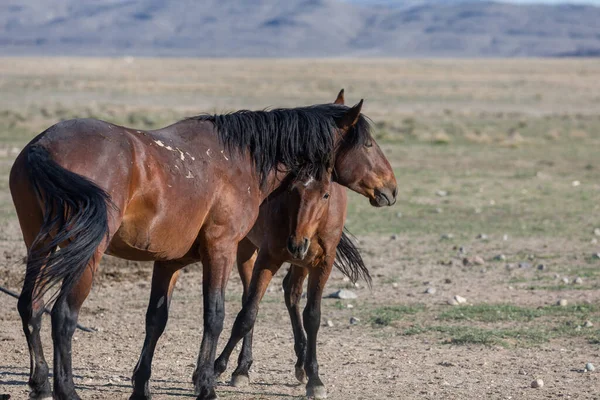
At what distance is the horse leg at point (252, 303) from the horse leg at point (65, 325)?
149 cm

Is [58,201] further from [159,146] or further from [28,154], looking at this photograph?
[159,146]

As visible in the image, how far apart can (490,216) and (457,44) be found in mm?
175354

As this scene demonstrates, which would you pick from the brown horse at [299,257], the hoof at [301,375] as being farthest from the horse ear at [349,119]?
the hoof at [301,375]

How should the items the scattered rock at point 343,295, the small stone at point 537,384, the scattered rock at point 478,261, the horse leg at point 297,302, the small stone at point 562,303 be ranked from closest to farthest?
1. the small stone at point 537,384
2. the horse leg at point 297,302
3. the small stone at point 562,303
4. the scattered rock at point 343,295
5. the scattered rock at point 478,261

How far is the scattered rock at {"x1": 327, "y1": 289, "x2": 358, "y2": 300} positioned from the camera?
370 inches

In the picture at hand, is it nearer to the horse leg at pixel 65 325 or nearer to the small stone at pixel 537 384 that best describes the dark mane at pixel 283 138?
the horse leg at pixel 65 325

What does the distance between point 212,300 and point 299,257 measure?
660 mm

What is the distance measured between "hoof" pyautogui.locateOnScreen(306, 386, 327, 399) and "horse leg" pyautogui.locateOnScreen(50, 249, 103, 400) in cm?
185

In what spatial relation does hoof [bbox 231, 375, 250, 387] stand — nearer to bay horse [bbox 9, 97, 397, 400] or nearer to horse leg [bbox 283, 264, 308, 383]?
horse leg [bbox 283, 264, 308, 383]

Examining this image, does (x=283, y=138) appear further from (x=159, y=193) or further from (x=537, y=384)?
(x=537, y=384)

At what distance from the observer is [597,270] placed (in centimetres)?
1068

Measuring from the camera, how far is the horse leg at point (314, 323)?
6.40 metres

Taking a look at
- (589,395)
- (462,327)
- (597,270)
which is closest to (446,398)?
(589,395)

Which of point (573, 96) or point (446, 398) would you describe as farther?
point (573, 96)
